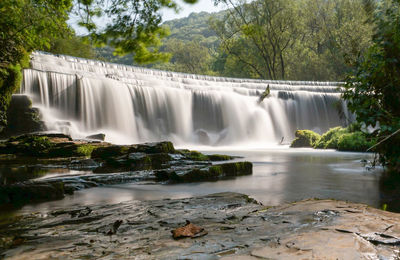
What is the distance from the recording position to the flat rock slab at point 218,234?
6.23 feet

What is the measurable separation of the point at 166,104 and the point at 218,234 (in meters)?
21.1

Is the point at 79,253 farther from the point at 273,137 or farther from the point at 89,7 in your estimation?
the point at 273,137

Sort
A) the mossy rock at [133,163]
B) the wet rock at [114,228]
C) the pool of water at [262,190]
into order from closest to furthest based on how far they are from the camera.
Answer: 1. the wet rock at [114,228]
2. the pool of water at [262,190]
3. the mossy rock at [133,163]

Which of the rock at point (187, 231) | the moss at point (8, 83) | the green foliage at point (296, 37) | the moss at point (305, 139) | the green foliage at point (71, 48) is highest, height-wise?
the green foliage at point (296, 37)

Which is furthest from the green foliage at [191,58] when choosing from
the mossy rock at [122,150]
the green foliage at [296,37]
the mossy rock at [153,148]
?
the mossy rock at [122,150]

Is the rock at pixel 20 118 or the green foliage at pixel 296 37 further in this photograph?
the green foliage at pixel 296 37

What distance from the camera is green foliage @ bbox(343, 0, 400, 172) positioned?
505 cm

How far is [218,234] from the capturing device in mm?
2336

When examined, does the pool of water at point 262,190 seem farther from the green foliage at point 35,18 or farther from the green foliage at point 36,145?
the green foliage at point 36,145

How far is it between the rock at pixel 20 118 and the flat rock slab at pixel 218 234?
508 inches

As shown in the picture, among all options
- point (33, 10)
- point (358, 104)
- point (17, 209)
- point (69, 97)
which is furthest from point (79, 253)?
point (69, 97)

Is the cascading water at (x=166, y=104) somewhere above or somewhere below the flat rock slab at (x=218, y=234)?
above

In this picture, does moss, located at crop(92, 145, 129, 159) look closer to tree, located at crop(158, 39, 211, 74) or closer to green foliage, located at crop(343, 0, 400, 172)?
green foliage, located at crop(343, 0, 400, 172)

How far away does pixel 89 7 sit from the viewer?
280 inches
